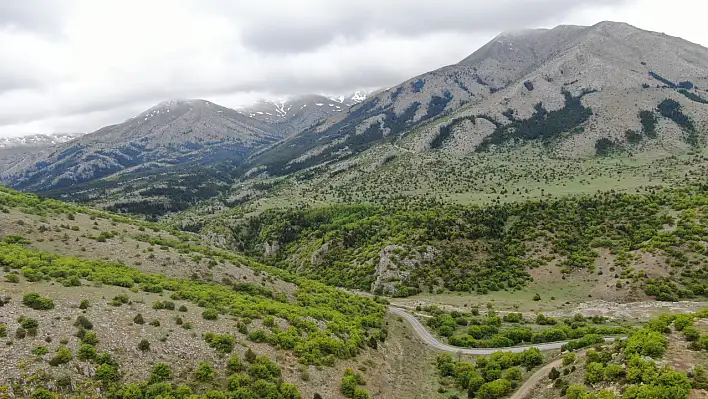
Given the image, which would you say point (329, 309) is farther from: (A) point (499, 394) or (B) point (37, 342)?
(B) point (37, 342)

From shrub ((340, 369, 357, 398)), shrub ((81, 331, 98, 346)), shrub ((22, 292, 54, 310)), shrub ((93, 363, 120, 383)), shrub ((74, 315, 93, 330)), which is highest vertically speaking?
shrub ((22, 292, 54, 310))

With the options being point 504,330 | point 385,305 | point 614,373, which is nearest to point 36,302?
point 614,373

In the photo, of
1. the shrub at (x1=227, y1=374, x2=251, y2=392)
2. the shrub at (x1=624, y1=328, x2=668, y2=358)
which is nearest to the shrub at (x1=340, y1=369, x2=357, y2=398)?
the shrub at (x1=227, y1=374, x2=251, y2=392)

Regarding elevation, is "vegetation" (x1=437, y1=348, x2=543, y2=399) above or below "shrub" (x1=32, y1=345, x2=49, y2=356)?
below

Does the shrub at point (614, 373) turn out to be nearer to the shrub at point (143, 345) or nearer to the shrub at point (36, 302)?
the shrub at point (143, 345)

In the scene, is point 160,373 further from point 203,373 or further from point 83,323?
point 83,323

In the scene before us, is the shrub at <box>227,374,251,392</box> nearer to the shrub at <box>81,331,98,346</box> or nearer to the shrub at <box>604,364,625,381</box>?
the shrub at <box>81,331,98,346</box>

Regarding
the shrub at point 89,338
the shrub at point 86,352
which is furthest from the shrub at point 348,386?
the shrub at point 89,338
